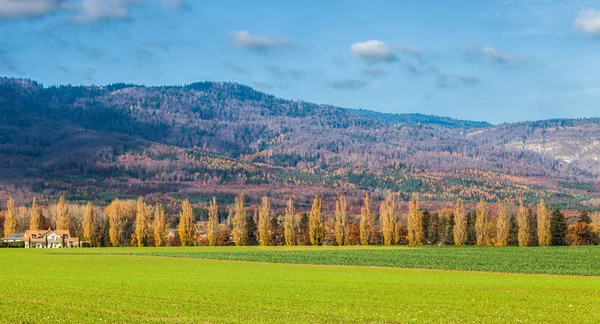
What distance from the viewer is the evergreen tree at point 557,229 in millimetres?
110812

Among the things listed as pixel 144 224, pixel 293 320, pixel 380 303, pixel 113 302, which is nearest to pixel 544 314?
pixel 380 303

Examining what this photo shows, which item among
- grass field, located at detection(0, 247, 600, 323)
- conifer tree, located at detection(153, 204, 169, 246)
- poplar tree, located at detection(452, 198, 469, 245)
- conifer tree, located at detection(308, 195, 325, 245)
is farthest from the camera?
conifer tree, located at detection(153, 204, 169, 246)

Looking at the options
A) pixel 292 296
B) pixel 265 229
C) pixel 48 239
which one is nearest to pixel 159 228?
pixel 265 229

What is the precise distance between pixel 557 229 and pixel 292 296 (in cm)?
8513

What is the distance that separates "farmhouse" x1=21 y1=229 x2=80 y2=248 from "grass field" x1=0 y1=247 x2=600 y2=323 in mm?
77663

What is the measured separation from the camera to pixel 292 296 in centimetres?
3650

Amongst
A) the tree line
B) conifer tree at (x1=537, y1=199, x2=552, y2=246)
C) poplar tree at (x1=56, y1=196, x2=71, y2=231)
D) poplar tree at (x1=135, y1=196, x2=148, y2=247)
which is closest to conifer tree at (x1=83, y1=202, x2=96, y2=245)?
the tree line

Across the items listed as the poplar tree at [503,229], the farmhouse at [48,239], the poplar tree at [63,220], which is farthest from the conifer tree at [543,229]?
the poplar tree at [63,220]

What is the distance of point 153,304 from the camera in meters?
32.3

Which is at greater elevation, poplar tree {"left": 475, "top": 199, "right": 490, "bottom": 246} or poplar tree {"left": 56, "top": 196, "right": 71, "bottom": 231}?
poplar tree {"left": 56, "top": 196, "right": 71, "bottom": 231}

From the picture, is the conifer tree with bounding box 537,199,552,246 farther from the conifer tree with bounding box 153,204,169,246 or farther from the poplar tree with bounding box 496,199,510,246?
the conifer tree with bounding box 153,204,169,246

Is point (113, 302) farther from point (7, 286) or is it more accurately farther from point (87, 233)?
point (87, 233)

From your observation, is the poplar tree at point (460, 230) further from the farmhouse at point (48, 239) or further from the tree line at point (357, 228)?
the farmhouse at point (48, 239)

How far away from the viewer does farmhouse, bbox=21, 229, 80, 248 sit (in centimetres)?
13362
